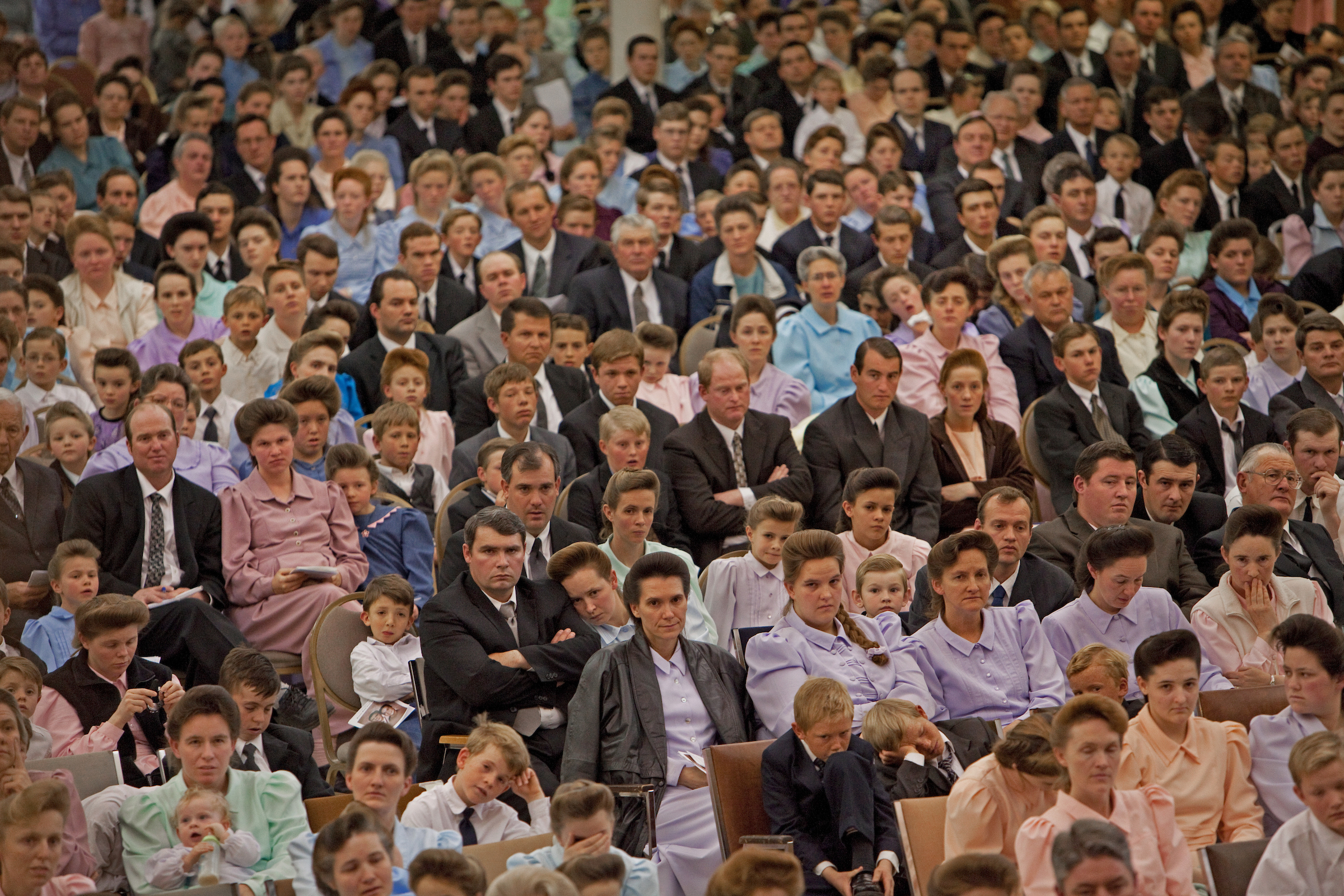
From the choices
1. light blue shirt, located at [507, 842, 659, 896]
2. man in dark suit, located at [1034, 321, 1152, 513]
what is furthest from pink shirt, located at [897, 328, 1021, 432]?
light blue shirt, located at [507, 842, 659, 896]

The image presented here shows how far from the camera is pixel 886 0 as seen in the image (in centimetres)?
1190

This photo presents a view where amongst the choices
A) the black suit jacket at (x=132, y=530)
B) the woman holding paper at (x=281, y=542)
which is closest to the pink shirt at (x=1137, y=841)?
the woman holding paper at (x=281, y=542)

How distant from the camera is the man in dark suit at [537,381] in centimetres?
657

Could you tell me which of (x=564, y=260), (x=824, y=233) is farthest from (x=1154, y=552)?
(x=564, y=260)

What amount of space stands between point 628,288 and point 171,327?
2107mm

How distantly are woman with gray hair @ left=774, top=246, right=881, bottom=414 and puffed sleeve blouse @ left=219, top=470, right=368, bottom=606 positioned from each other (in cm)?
240

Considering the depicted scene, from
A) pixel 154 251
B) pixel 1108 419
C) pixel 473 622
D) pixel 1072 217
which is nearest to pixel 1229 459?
pixel 1108 419

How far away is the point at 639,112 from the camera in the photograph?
10188mm

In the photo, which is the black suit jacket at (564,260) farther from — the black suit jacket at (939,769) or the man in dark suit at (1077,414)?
the black suit jacket at (939,769)

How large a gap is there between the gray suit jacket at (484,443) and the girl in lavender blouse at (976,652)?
1.79m

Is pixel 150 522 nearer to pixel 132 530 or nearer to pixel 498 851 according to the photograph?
pixel 132 530

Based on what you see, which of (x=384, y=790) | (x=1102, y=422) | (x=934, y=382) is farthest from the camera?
(x=934, y=382)

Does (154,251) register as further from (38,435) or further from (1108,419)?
(1108,419)

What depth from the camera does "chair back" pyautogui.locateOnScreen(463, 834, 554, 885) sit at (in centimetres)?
366
